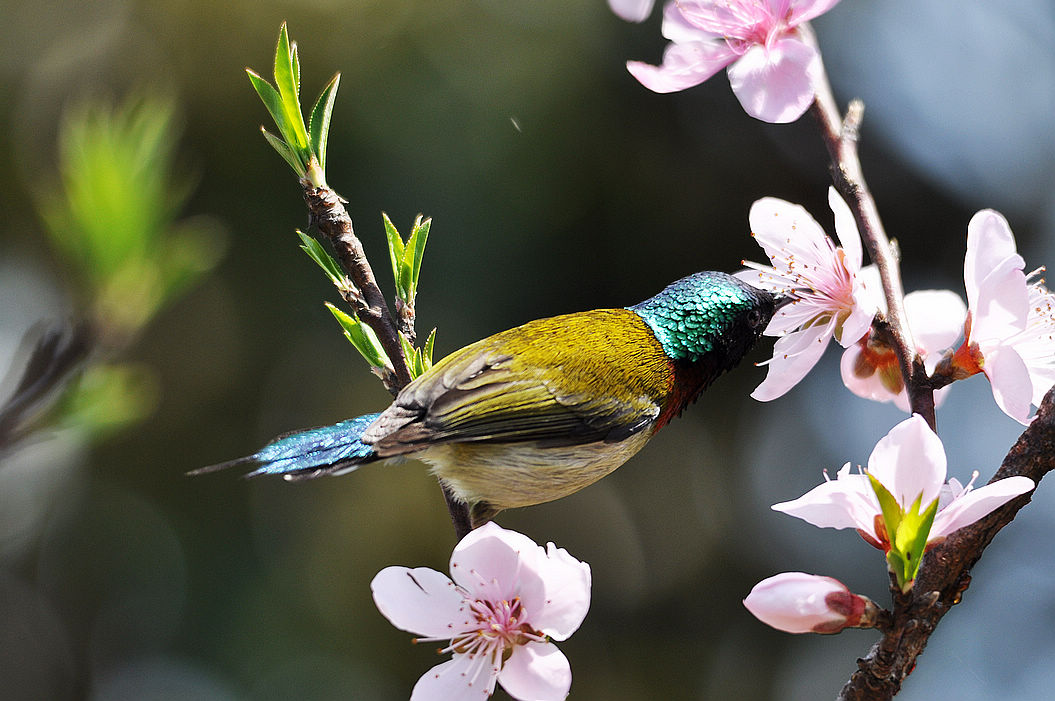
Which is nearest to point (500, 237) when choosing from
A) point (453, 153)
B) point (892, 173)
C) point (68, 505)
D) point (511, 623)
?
point (453, 153)

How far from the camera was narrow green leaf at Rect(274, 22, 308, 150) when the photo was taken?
96 cm

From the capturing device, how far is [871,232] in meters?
1.14

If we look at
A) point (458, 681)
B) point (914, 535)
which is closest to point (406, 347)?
point (458, 681)

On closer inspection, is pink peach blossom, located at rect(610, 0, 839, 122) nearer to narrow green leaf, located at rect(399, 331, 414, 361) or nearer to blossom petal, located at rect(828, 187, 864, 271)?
blossom petal, located at rect(828, 187, 864, 271)

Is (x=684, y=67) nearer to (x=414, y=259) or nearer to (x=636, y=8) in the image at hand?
(x=636, y=8)

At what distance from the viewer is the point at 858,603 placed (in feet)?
2.99

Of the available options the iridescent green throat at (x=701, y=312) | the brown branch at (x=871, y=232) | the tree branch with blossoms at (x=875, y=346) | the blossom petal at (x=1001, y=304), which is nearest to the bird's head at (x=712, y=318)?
the iridescent green throat at (x=701, y=312)

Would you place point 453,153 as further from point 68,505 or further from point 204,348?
point 68,505

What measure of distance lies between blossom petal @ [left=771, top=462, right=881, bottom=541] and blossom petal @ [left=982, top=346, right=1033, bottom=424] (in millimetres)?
227

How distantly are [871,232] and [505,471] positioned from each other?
2.11ft

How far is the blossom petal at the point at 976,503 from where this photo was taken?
82 cm

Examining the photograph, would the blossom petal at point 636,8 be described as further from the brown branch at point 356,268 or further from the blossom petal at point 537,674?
the blossom petal at point 537,674

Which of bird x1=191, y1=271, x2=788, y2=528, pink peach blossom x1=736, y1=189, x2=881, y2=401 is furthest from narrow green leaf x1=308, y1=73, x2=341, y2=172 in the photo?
pink peach blossom x1=736, y1=189, x2=881, y2=401

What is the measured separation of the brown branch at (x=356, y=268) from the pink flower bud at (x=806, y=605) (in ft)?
1.66
